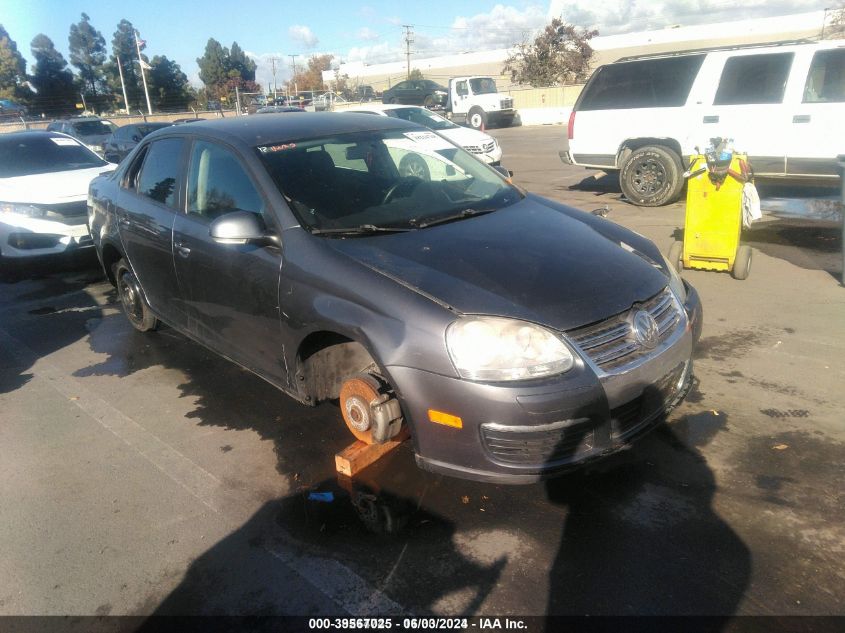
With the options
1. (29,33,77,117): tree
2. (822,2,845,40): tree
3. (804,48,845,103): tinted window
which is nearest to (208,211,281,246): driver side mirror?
(804,48,845,103): tinted window

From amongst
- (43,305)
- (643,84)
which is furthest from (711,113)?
(43,305)

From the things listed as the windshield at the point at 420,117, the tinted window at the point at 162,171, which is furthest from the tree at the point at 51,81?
the tinted window at the point at 162,171

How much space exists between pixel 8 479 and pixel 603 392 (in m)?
3.21

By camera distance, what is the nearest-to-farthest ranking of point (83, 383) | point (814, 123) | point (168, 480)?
1. point (168, 480)
2. point (83, 383)
3. point (814, 123)

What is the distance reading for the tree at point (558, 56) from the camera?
45344 mm

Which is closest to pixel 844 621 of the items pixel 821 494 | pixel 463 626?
pixel 821 494

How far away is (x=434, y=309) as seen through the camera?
2.79 meters

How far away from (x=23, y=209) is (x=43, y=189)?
33 centimetres

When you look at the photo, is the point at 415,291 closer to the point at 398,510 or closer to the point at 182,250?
the point at 398,510

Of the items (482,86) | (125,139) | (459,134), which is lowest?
(125,139)

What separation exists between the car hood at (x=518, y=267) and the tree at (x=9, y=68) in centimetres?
6932

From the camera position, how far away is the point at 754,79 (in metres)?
8.62

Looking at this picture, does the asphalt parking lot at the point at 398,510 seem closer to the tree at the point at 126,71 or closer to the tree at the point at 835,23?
the tree at the point at 835,23

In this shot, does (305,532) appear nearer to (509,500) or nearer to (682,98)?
(509,500)
